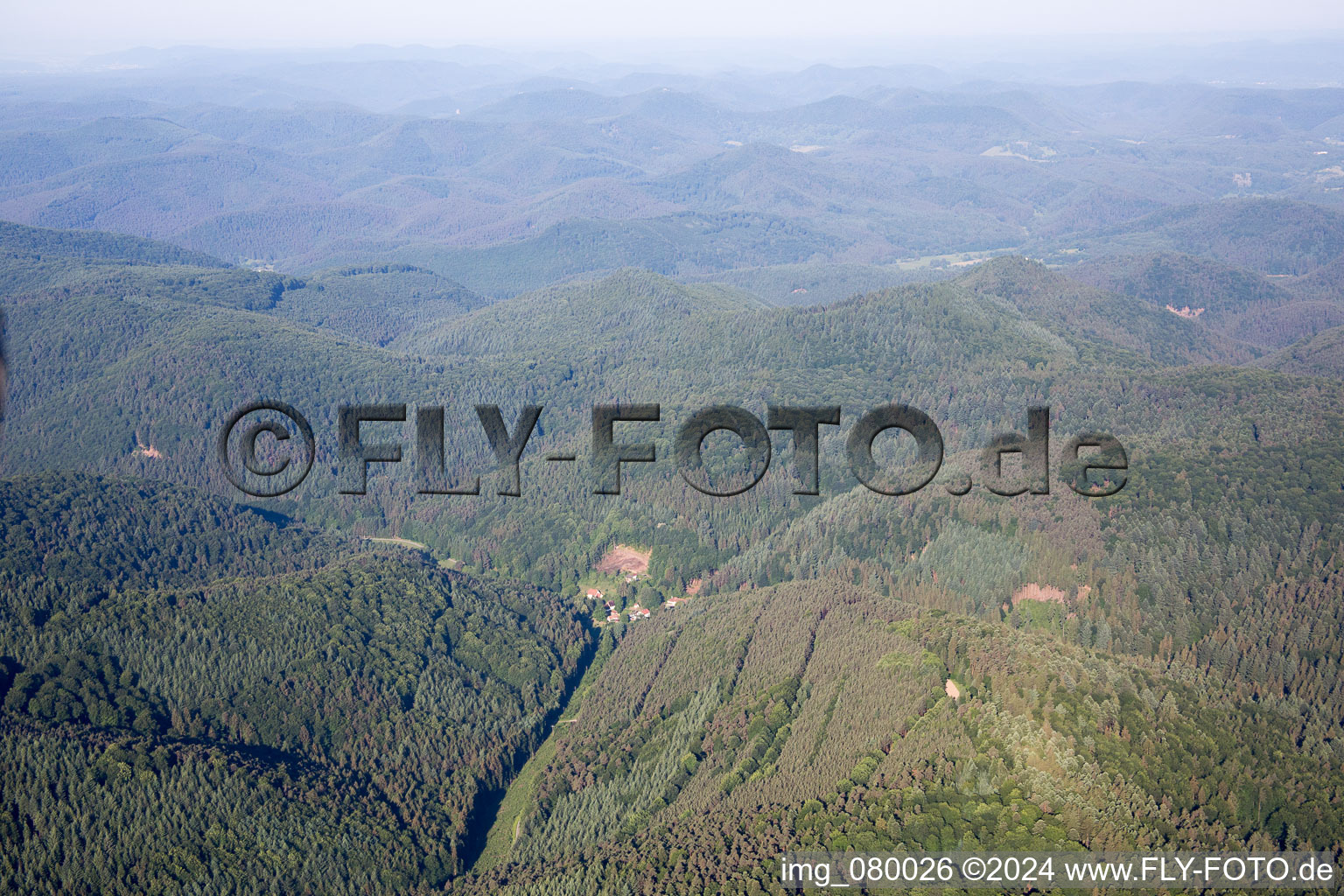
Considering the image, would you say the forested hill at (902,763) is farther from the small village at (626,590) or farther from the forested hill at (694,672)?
the small village at (626,590)

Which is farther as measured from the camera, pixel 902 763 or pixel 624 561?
pixel 624 561

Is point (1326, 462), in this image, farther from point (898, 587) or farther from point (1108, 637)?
point (898, 587)

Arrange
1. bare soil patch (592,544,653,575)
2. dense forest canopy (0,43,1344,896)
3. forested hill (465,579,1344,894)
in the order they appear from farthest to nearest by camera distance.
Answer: bare soil patch (592,544,653,575) → dense forest canopy (0,43,1344,896) → forested hill (465,579,1344,894)

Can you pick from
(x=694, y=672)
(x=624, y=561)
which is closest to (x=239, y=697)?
(x=694, y=672)

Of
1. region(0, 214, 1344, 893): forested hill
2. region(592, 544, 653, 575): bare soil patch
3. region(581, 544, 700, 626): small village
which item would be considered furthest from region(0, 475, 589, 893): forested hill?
region(592, 544, 653, 575): bare soil patch

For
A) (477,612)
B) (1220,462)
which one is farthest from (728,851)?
(1220,462)

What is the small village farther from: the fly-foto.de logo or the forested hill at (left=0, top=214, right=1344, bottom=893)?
the fly-foto.de logo

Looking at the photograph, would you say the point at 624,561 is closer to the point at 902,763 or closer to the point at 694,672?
the point at 694,672
